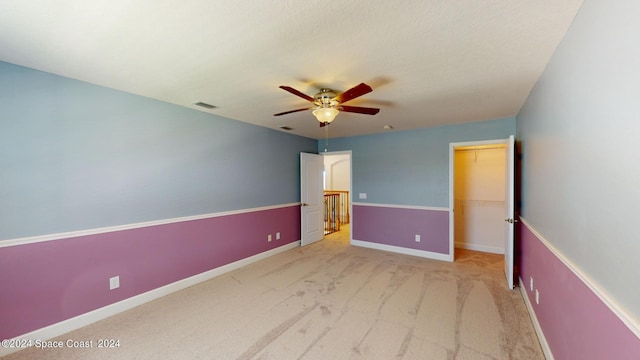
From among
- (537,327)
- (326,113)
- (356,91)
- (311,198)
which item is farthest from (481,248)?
(356,91)

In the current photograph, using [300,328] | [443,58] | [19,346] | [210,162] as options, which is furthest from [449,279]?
[19,346]

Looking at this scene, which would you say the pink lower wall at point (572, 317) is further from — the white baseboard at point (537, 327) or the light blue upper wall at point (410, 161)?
the light blue upper wall at point (410, 161)

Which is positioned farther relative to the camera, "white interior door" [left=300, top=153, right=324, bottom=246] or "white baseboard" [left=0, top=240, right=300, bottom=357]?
"white interior door" [left=300, top=153, right=324, bottom=246]

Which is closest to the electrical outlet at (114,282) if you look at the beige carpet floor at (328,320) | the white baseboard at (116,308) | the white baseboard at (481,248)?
the white baseboard at (116,308)

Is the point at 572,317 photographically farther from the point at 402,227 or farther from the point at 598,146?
the point at 402,227

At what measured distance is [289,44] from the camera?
171 centimetres

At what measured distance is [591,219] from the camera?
1245 mm

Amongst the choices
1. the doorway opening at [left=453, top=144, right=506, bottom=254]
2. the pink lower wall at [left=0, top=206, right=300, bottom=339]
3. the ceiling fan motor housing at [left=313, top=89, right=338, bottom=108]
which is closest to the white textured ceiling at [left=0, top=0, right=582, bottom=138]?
the ceiling fan motor housing at [left=313, top=89, right=338, bottom=108]

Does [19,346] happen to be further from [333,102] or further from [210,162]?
[333,102]

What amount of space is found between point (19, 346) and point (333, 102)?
352 centimetres

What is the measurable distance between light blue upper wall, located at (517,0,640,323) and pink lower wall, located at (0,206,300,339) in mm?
3793

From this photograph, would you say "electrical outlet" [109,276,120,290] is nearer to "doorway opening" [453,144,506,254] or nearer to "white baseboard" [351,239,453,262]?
"white baseboard" [351,239,453,262]

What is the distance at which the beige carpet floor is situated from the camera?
1.99m

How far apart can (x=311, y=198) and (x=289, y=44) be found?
3.89 metres
